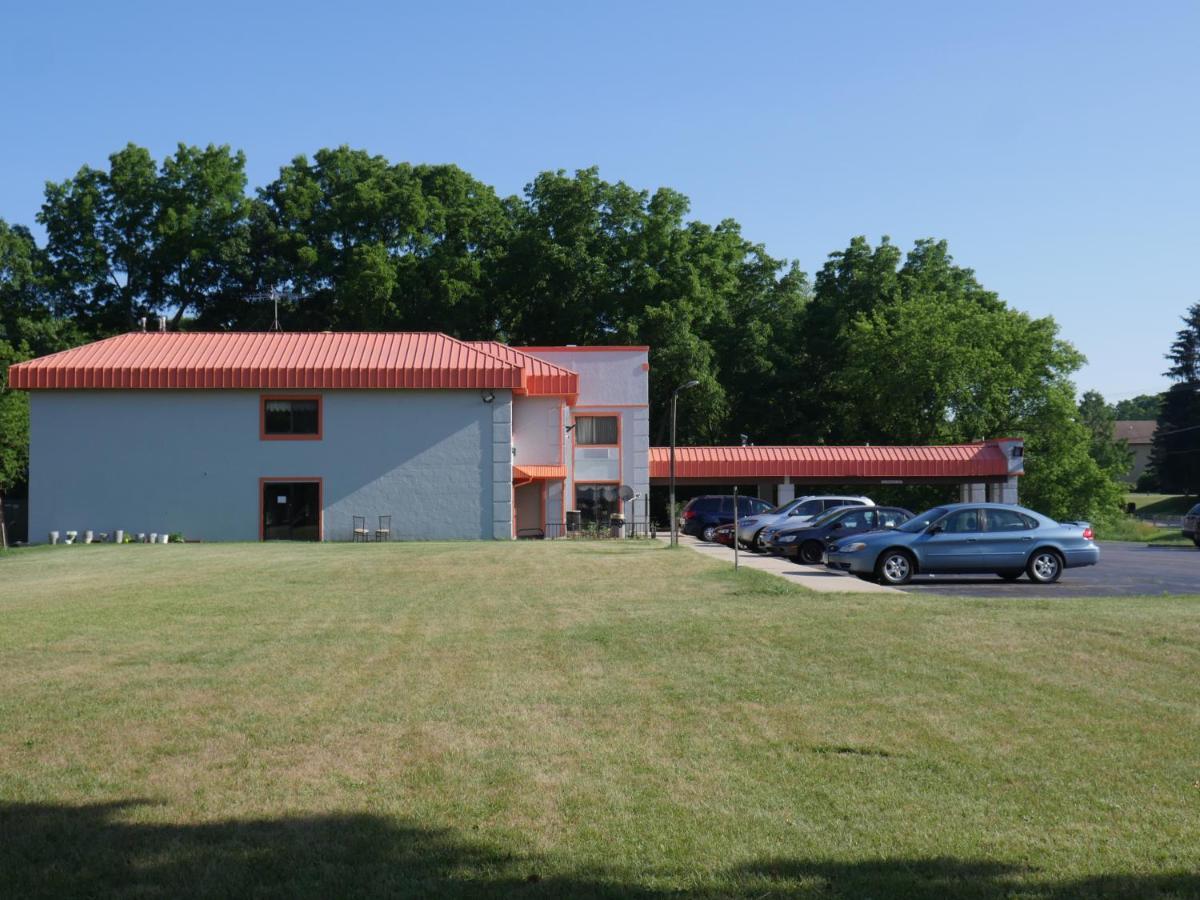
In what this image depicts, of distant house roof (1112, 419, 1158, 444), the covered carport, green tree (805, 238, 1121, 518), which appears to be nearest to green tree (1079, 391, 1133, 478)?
distant house roof (1112, 419, 1158, 444)

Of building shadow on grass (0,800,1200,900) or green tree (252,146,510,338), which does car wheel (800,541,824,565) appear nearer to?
building shadow on grass (0,800,1200,900)

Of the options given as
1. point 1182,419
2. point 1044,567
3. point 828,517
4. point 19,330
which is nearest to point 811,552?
point 828,517

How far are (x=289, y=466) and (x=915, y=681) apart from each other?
1324 inches

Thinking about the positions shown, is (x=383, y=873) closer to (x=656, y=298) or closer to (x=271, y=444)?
(x=271, y=444)

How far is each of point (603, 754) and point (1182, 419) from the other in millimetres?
88174

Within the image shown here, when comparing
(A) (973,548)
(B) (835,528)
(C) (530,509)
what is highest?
(C) (530,509)

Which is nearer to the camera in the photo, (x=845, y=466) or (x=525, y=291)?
(x=845, y=466)

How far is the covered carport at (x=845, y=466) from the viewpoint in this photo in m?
51.7

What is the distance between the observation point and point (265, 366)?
133ft

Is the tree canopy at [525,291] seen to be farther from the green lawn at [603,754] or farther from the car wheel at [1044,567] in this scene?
the green lawn at [603,754]

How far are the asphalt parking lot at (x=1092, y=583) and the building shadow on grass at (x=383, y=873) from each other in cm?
1391

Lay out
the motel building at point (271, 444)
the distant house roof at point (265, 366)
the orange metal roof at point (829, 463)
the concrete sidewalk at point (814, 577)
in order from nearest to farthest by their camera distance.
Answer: the concrete sidewalk at point (814, 577), the distant house roof at point (265, 366), the motel building at point (271, 444), the orange metal roof at point (829, 463)

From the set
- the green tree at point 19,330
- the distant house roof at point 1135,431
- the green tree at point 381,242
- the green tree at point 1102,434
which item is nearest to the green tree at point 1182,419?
the green tree at point 1102,434

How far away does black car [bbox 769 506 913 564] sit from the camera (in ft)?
92.9
